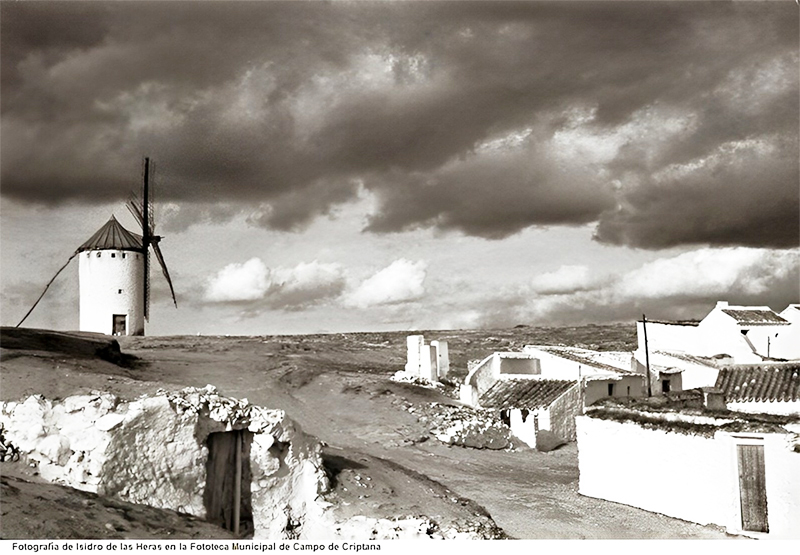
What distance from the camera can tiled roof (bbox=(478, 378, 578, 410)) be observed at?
1514 centimetres

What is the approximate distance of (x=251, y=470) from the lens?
8.44 meters

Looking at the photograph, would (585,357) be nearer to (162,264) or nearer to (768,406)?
(768,406)

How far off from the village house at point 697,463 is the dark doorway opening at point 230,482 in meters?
5.68

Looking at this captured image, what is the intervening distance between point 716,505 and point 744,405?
3960mm

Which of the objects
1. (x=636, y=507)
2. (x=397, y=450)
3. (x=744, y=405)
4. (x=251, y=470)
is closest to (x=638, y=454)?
(x=636, y=507)

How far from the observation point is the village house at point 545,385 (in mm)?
14922

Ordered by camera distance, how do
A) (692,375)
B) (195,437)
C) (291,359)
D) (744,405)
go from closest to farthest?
(195,437) → (744,405) → (692,375) → (291,359)

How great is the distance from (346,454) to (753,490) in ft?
18.3

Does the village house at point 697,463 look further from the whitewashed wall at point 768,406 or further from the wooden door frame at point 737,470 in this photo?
the whitewashed wall at point 768,406

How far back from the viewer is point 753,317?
18.4 meters

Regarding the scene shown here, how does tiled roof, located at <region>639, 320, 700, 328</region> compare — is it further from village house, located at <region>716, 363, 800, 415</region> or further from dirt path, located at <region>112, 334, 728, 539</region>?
dirt path, located at <region>112, 334, 728, 539</region>

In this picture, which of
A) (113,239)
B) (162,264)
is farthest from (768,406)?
(113,239)

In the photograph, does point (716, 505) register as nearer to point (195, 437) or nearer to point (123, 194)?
point (195, 437)

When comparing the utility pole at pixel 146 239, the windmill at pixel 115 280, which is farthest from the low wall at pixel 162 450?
the utility pole at pixel 146 239
